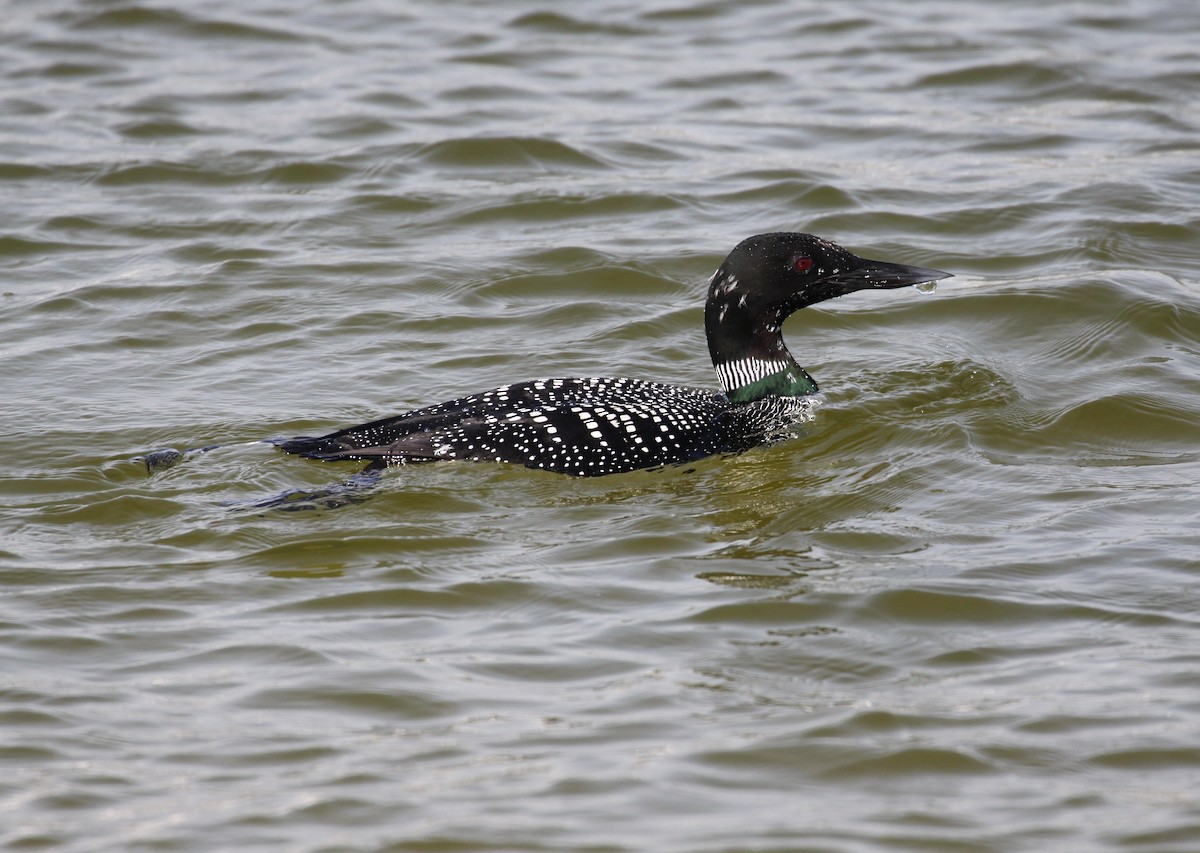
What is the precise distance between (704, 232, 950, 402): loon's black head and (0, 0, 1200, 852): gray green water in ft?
1.28

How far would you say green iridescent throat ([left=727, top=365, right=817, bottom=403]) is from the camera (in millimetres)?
6707

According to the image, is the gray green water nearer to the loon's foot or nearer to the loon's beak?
the loon's foot

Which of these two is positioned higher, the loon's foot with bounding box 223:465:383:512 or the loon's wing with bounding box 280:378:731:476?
the loon's wing with bounding box 280:378:731:476

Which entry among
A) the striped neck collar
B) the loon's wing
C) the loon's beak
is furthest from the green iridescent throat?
the loon's wing

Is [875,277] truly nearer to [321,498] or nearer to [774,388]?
[774,388]

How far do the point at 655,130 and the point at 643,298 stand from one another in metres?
2.89

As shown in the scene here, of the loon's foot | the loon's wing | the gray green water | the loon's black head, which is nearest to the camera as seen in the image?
the gray green water

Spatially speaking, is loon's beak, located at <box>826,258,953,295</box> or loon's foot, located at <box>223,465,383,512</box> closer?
loon's foot, located at <box>223,465,383,512</box>

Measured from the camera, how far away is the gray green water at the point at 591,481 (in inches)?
162

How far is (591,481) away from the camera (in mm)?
6051

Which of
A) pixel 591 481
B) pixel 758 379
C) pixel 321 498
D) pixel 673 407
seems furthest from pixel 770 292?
pixel 321 498

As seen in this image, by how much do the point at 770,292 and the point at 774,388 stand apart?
1.34ft

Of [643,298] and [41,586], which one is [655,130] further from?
[41,586]

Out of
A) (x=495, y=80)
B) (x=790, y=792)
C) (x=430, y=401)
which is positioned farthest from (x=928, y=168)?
(x=790, y=792)
